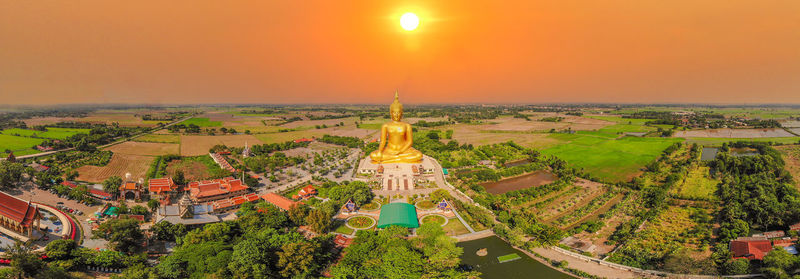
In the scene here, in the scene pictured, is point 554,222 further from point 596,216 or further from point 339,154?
point 339,154

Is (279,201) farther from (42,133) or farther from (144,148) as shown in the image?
(42,133)

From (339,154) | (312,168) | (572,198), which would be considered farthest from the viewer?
(339,154)

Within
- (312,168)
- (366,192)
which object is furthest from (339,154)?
(366,192)

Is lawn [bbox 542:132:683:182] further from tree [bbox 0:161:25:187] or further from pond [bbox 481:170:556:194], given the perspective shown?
tree [bbox 0:161:25:187]

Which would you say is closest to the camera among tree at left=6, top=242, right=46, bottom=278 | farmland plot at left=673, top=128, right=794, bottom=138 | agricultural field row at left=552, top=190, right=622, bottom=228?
tree at left=6, top=242, right=46, bottom=278

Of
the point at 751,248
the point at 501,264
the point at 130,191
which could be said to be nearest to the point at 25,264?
the point at 130,191

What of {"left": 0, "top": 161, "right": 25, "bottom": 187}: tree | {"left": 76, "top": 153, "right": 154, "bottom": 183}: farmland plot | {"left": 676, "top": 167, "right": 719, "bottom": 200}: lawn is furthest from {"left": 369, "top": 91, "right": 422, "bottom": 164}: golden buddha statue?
{"left": 0, "top": 161, "right": 25, "bottom": 187}: tree
